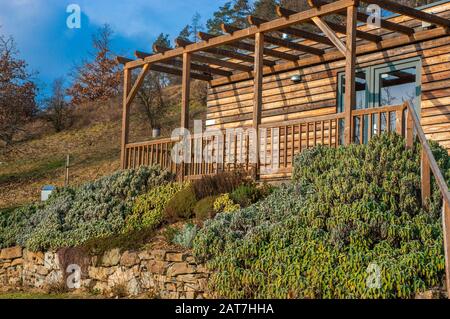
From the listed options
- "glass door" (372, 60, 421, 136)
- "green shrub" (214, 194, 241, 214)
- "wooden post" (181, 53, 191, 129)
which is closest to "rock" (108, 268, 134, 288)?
"green shrub" (214, 194, 241, 214)

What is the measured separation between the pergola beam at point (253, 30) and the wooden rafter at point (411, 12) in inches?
22.7

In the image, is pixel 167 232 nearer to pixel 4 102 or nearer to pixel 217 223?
pixel 217 223

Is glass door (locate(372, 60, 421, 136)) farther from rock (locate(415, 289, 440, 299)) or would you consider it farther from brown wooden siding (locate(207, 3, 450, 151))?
rock (locate(415, 289, 440, 299))

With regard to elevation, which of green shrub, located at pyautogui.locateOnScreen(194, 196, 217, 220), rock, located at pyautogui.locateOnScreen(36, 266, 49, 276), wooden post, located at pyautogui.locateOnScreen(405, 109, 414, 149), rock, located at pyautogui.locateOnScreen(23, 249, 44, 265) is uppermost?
wooden post, located at pyautogui.locateOnScreen(405, 109, 414, 149)

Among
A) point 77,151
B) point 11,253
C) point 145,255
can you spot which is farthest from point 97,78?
point 145,255

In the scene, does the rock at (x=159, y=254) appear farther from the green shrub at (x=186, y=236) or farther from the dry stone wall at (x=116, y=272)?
the green shrub at (x=186, y=236)

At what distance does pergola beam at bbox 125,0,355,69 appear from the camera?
1157 centimetres

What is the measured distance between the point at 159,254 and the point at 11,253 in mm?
4428

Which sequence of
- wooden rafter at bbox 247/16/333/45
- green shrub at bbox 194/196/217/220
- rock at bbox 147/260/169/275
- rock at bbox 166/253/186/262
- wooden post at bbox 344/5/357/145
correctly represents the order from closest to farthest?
rock at bbox 166/253/186/262
rock at bbox 147/260/169/275
wooden post at bbox 344/5/357/145
green shrub at bbox 194/196/217/220
wooden rafter at bbox 247/16/333/45

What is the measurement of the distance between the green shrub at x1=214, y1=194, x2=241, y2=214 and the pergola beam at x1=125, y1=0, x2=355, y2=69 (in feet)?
11.2

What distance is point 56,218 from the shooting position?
528 inches

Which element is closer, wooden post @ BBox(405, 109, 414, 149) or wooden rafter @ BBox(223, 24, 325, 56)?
wooden post @ BBox(405, 109, 414, 149)

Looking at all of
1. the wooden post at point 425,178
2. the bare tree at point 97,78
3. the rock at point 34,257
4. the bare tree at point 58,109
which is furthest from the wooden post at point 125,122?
the bare tree at point 97,78
